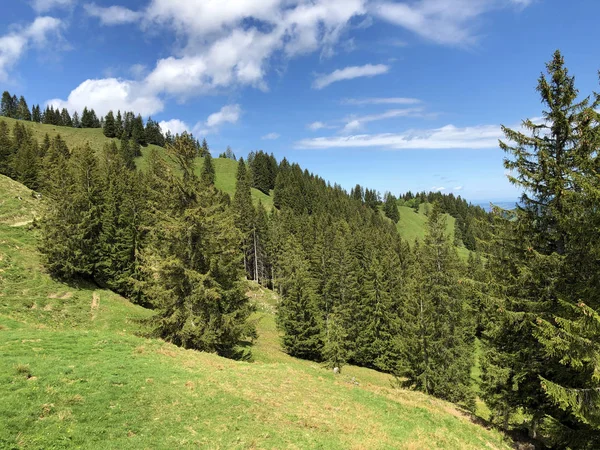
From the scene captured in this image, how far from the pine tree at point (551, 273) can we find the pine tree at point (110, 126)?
535 ft

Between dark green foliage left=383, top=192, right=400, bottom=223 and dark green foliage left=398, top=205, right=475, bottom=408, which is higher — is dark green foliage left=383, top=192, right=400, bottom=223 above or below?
above

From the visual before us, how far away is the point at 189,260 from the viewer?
25.0m

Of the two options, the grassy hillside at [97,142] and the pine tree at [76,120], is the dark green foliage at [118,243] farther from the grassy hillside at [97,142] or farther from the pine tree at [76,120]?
the pine tree at [76,120]

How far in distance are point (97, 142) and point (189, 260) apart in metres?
141

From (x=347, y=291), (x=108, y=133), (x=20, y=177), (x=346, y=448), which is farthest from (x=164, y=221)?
(x=108, y=133)

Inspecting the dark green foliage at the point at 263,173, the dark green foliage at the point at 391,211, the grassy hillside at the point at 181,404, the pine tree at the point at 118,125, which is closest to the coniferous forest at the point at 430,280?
the grassy hillside at the point at 181,404

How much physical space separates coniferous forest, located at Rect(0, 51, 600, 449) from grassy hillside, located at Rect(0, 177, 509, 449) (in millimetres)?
4443

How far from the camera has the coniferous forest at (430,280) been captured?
44.5 feet

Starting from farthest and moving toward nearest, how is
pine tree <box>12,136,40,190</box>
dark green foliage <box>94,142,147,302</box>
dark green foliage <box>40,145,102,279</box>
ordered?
Result: pine tree <box>12,136,40,190</box>
dark green foliage <box>94,142,147,302</box>
dark green foliage <box>40,145,102,279</box>

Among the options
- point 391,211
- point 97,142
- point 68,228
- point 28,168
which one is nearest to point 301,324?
point 68,228

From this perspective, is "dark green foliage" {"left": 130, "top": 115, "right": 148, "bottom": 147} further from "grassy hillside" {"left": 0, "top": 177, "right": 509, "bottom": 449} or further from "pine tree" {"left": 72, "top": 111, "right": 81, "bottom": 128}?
"grassy hillside" {"left": 0, "top": 177, "right": 509, "bottom": 449}

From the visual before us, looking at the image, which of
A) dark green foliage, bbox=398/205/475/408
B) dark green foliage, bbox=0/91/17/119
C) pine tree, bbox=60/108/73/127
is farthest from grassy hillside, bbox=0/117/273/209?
dark green foliage, bbox=398/205/475/408

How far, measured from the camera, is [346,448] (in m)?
12.2

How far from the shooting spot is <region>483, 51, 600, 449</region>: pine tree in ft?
41.5
